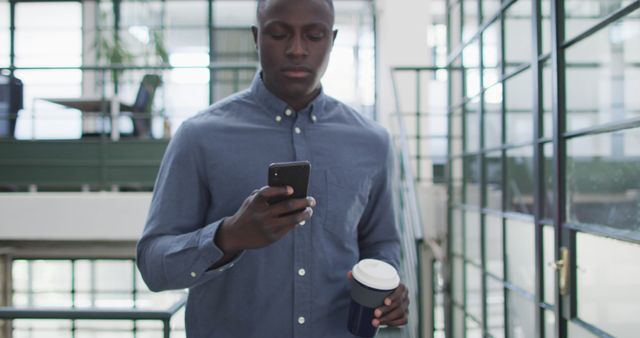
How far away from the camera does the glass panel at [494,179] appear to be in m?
3.81

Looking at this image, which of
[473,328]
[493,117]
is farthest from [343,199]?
[473,328]

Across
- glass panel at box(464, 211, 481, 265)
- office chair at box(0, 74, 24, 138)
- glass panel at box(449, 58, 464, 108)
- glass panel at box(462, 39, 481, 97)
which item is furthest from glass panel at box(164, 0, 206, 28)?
glass panel at box(464, 211, 481, 265)

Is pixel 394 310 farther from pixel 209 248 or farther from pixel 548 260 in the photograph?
pixel 548 260

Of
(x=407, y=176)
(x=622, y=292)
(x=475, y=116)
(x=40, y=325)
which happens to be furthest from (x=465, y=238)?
(x=40, y=325)

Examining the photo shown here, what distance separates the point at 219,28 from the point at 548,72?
7.42m

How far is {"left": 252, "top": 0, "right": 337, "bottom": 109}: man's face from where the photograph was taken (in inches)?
41.7

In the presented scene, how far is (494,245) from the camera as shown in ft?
12.7

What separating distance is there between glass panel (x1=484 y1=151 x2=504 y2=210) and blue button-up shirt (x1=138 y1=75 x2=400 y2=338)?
2.77m

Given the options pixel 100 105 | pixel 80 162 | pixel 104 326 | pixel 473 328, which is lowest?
pixel 104 326

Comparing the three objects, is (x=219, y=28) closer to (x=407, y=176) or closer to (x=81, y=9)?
(x=81, y=9)

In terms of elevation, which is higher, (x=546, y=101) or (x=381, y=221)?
(x=546, y=101)

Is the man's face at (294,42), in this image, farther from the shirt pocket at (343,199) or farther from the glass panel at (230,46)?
the glass panel at (230,46)

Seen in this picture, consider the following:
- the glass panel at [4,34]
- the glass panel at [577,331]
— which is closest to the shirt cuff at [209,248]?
the glass panel at [577,331]

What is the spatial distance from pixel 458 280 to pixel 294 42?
436 cm
